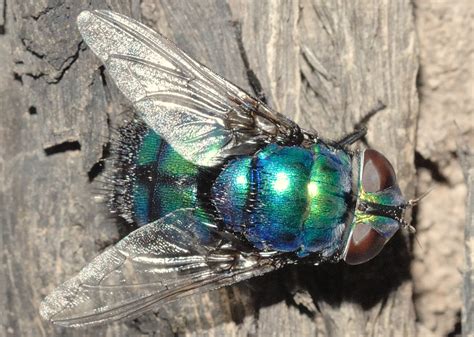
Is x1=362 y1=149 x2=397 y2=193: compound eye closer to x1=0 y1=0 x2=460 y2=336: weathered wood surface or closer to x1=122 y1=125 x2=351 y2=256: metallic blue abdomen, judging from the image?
x1=122 y1=125 x2=351 y2=256: metallic blue abdomen

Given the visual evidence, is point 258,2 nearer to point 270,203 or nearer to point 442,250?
point 270,203

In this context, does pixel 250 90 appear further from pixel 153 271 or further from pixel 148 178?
pixel 153 271

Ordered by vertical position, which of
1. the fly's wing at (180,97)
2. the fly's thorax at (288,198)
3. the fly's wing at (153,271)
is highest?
the fly's wing at (180,97)

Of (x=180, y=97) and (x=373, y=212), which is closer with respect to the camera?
(x=373, y=212)

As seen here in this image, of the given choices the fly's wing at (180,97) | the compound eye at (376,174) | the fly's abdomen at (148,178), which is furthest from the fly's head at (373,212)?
the fly's abdomen at (148,178)

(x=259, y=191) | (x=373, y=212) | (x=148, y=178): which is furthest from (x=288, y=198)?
(x=148, y=178)

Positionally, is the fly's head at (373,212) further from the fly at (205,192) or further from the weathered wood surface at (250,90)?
the weathered wood surface at (250,90)

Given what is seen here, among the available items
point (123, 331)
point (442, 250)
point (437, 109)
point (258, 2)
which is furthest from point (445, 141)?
point (123, 331)
